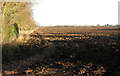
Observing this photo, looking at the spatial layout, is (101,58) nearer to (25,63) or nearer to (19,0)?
(25,63)

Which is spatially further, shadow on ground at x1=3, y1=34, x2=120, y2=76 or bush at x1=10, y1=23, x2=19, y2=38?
bush at x1=10, y1=23, x2=19, y2=38

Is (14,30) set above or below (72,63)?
above

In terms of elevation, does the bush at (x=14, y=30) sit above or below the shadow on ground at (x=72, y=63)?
above

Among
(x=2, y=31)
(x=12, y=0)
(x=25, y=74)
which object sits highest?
(x=12, y=0)

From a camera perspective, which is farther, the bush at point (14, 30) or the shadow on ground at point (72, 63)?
the bush at point (14, 30)

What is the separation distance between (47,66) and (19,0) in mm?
7529

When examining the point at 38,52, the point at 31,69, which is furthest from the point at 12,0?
the point at 31,69

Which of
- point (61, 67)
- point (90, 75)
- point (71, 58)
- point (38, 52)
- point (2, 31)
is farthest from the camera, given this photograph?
point (2, 31)

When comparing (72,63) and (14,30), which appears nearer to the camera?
(72,63)

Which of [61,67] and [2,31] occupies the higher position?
[2,31]

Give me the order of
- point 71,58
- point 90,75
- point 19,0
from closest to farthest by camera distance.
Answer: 1. point 90,75
2. point 71,58
3. point 19,0

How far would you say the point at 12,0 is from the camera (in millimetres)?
11117

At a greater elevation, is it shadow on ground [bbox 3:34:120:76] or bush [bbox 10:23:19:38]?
bush [bbox 10:23:19:38]

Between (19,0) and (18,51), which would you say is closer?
(18,51)
